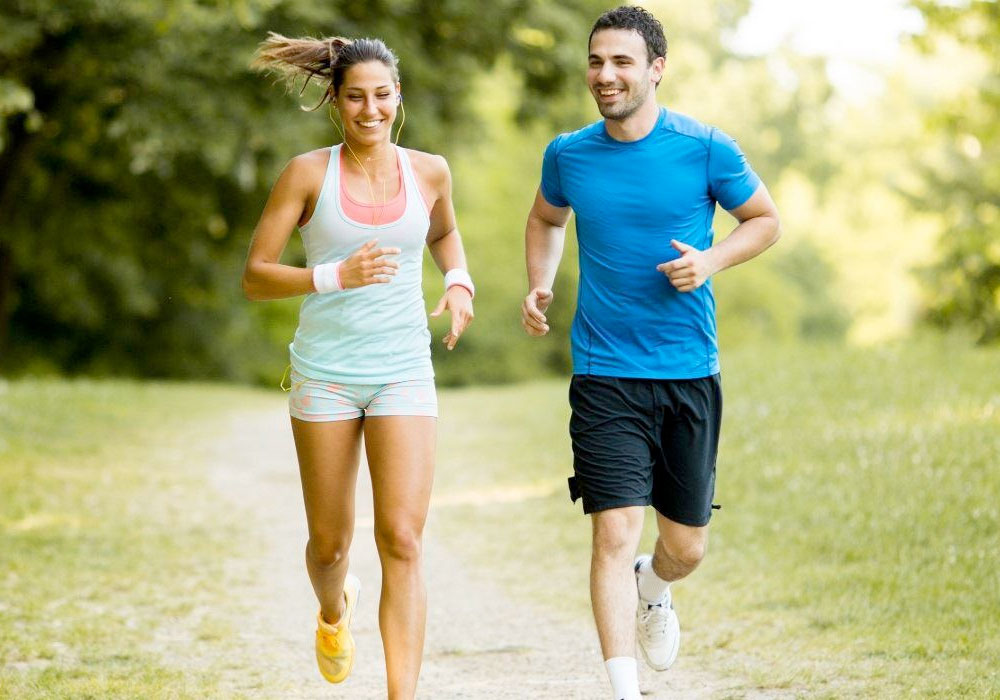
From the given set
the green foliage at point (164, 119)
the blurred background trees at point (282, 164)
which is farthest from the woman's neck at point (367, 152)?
the green foliage at point (164, 119)

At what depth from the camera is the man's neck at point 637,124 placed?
4863mm

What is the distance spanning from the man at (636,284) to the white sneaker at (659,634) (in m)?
0.84

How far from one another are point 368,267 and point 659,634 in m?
2.16

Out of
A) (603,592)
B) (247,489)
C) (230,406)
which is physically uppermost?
(603,592)

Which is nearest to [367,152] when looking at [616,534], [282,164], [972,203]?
[616,534]

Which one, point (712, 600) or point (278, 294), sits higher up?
point (278, 294)

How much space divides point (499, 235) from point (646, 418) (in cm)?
3577

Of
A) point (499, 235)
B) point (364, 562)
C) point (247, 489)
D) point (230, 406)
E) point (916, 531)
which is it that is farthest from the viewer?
point (499, 235)

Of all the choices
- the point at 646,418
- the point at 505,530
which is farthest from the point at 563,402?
the point at 646,418

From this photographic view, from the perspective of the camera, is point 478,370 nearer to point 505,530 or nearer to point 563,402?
point 563,402

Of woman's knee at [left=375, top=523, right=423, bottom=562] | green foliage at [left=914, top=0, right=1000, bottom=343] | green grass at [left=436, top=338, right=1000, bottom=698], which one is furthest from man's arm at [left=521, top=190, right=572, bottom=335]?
green foliage at [left=914, top=0, right=1000, bottom=343]

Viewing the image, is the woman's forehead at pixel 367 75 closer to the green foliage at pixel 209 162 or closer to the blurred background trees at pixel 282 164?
the blurred background trees at pixel 282 164

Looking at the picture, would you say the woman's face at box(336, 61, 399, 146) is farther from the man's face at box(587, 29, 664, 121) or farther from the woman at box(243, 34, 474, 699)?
the man's face at box(587, 29, 664, 121)

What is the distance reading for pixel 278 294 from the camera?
15.7 ft
